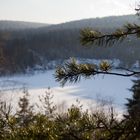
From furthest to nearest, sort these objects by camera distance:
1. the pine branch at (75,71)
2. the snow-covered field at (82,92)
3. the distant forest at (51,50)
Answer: the distant forest at (51,50), the snow-covered field at (82,92), the pine branch at (75,71)

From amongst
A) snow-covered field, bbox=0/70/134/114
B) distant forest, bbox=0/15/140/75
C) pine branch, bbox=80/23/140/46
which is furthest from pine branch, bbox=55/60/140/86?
distant forest, bbox=0/15/140/75

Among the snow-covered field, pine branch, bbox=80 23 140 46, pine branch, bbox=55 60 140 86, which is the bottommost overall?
the snow-covered field

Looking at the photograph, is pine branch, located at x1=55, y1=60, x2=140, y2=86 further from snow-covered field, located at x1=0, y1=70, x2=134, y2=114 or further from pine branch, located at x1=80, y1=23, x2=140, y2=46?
snow-covered field, located at x1=0, y1=70, x2=134, y2=114

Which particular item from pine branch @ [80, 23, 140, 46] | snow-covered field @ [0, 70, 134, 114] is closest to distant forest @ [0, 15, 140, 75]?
snow-covered field @ [0, 70, 134, 114]

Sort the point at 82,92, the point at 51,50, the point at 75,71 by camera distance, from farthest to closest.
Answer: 1. the point at 51,50
2. the point at 82,92
3. the point at 75,71

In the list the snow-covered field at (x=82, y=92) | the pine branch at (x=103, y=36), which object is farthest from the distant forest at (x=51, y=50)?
the pine branch at (x=103, y=36)

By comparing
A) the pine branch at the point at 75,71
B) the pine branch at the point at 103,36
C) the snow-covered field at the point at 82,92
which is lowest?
the snow-covered field at the point at 82,92

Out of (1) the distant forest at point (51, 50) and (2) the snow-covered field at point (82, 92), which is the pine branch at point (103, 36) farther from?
(1) the distant forest at point (51, 50)

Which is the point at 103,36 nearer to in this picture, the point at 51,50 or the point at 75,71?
the point at 75,71

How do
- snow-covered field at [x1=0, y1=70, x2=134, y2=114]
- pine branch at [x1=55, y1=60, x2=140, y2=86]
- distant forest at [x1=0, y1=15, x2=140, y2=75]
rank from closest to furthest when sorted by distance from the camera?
pine branch at [x1=55, y1=60, x2=140, y2=86] → snow-covered field at [x1=0, y1=70, x2=134, y2=114] → distant forest at [x1=0, y1=15, x2=140, y2=75]

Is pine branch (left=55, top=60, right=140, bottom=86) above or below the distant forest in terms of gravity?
above

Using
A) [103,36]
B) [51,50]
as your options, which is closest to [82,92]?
[103,36]

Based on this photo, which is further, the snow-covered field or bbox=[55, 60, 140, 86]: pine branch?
the snow-covered field

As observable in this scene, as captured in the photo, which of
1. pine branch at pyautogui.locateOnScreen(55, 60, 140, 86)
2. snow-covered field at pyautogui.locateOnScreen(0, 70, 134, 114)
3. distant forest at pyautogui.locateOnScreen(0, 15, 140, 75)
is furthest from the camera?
distant forest at pyautogui.locateOnScreen(0, 15, 140, 75)
